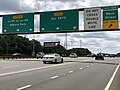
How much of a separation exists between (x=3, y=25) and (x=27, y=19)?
4.41m

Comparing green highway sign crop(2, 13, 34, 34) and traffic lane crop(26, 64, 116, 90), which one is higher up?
green highway sign crop(2, 13, 34, 34)

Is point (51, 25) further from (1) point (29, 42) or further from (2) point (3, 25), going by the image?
(1) point (29, 42)

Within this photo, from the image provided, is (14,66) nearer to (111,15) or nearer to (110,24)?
(110,24)

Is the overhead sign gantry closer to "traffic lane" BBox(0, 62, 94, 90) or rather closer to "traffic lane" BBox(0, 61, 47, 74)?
"traffic lane" BBox(0, 61, 47, 74)

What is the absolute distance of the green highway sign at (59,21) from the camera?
4825cm

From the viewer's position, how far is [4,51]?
147625 millimetres

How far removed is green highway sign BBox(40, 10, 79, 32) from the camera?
48.2m

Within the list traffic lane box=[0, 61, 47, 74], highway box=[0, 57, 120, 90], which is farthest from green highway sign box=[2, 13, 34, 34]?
highway box=[0, 57, 120, 90]

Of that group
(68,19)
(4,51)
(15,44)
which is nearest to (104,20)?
(68,19)

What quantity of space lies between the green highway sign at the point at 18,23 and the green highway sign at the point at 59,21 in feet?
7.15

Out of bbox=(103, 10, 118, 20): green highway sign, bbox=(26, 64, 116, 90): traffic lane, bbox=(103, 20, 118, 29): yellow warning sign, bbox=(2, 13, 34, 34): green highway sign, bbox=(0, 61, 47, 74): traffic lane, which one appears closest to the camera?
bbox=(26, 64, 116, 90): traffic lane

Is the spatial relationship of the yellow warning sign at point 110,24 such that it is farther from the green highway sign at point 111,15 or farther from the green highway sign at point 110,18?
the green highway sign at point 111,15

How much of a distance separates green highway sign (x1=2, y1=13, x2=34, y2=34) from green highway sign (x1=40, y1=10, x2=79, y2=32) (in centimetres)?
218

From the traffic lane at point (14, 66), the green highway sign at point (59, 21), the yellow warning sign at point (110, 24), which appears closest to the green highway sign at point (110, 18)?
the yellow warning sign at point (110, 24)
